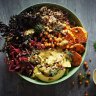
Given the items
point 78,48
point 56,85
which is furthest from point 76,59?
point 56,85

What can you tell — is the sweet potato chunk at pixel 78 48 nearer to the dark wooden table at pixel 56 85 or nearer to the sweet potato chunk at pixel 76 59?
the sweet potato chunk at pixel 76 59

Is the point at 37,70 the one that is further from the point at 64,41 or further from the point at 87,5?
the point at 87,5

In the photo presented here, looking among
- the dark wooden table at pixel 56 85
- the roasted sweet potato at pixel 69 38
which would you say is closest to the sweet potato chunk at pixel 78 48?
the roasted sweet potato at pixel 69 38

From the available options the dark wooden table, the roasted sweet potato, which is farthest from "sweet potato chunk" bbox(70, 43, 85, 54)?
the dark wooden table

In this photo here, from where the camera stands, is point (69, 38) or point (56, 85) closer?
point (69, 38)

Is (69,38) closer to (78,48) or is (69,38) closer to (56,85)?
(78,48)

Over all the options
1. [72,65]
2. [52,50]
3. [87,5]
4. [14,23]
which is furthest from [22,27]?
[87,5]
